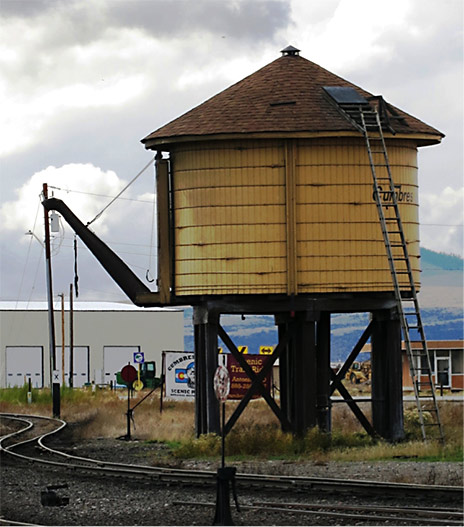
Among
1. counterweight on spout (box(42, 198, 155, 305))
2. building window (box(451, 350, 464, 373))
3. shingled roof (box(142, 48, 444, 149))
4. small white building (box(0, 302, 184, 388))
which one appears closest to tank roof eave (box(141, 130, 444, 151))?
shingled roof (box(142, 48, 444, 149))

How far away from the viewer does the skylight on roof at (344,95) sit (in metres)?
25.1

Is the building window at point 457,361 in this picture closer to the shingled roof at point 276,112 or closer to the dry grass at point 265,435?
the dry grass at point 265,435

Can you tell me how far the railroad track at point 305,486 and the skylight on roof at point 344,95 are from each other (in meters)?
8.53

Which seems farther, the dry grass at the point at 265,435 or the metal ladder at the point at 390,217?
the metal ladder at the point at 390,217

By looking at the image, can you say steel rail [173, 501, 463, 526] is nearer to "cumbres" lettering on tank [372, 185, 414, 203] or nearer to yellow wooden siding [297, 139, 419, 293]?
yellow wooden siding [297, 139, 419, 293]

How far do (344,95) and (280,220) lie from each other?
3.16m

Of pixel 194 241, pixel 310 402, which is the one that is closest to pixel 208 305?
pixel 194 241

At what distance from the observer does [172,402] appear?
40.1 m

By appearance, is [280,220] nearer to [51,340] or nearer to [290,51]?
[290,51]

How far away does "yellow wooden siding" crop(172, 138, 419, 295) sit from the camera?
2430cm

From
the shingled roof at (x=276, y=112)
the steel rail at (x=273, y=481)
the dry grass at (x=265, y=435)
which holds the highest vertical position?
the shingled roof at (x=276, y=112)

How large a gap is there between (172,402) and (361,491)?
2353cm

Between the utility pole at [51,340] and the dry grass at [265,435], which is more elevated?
the utility pole at [51,340]

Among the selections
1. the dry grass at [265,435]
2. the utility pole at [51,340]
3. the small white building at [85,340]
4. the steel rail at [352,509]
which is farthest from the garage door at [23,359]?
the steel rail at [352,509]
